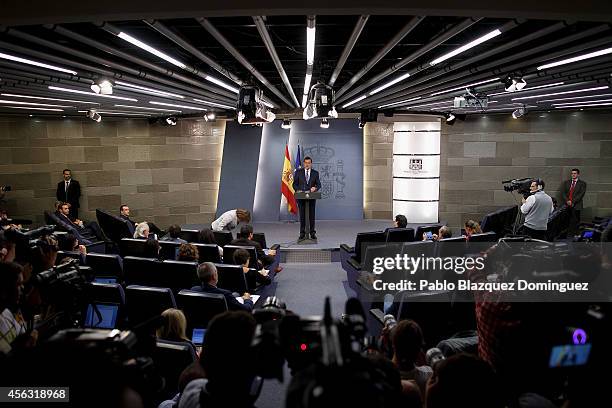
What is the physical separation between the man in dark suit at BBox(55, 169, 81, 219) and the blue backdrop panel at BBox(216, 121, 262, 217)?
3458 millimetres

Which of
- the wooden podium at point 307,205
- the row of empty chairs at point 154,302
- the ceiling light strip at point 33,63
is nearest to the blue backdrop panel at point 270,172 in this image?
the wooden podium at point 307,205

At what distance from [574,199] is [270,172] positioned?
741 centimetres

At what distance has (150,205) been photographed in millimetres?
11602

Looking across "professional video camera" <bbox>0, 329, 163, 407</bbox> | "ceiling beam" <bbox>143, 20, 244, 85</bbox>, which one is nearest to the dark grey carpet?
"ceiling beam" <bbox>143, 20, 244, 85</bbox>

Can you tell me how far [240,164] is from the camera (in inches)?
472

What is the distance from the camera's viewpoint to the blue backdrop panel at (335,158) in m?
12.0

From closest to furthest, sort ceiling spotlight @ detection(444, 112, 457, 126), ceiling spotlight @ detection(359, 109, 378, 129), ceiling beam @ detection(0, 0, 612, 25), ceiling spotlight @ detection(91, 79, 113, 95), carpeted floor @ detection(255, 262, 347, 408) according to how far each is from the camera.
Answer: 1. ceiling beam @ detection(0, 0, 612, 25)
2. ceiling spotlight @ detection(91, 79, 113, 95)
3. carpeted floor @ detection(255, 262, 347, 408)
4. ceiling spotlight @ detection(359, 109, 378, 129)
5. ceiling spotlight @ detection(444, 112, 457, 126)

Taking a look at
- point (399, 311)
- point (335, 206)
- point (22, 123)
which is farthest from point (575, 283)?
point (22, 123)

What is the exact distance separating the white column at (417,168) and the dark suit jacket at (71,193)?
7.90 m

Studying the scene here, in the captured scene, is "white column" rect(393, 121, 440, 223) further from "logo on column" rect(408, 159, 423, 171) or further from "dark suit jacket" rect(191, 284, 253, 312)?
"dark suit jacket" rect(191, 284, 253, 312)

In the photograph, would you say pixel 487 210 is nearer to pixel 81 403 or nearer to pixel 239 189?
pixel 239 189

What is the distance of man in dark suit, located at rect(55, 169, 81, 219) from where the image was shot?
10320 mm

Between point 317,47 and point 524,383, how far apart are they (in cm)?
433

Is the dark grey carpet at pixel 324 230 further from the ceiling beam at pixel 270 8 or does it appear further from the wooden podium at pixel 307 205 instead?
the ceiling beam at pixel 270 8
